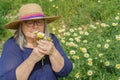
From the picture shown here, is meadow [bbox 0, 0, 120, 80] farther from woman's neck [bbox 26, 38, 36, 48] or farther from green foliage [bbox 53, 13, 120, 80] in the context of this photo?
woman's neck [bbox 26, 38, 36, 48]

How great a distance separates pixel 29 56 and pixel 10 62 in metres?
0.19

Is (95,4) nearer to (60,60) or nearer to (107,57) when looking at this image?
(107,57)

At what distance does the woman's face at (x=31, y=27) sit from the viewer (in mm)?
2689

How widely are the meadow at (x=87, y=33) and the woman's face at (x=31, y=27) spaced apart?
38.2 inches

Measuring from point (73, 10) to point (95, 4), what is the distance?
0.32 meters

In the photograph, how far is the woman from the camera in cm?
260

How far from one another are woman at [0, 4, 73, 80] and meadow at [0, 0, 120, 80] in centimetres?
80

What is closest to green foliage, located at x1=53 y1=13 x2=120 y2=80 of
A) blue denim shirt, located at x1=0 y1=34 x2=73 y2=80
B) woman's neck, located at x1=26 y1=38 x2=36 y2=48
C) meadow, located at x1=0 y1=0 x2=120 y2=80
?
meadow, located at x1=0 y1=0 x2=120 y2=80

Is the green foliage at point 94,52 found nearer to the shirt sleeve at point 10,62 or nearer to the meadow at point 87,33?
the meadow at point 87,33

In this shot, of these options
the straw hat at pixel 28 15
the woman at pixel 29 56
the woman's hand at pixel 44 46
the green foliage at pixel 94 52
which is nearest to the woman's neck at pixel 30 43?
the woman at pixel 29 56

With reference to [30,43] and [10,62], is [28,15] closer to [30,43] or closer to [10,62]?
[30,43]

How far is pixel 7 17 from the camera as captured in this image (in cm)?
526

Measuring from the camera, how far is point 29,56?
256 cm

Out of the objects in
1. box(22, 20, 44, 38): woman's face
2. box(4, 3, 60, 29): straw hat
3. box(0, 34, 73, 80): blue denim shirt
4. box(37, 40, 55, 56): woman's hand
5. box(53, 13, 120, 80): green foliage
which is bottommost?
box(53, 13, 120, 80): green foliage
